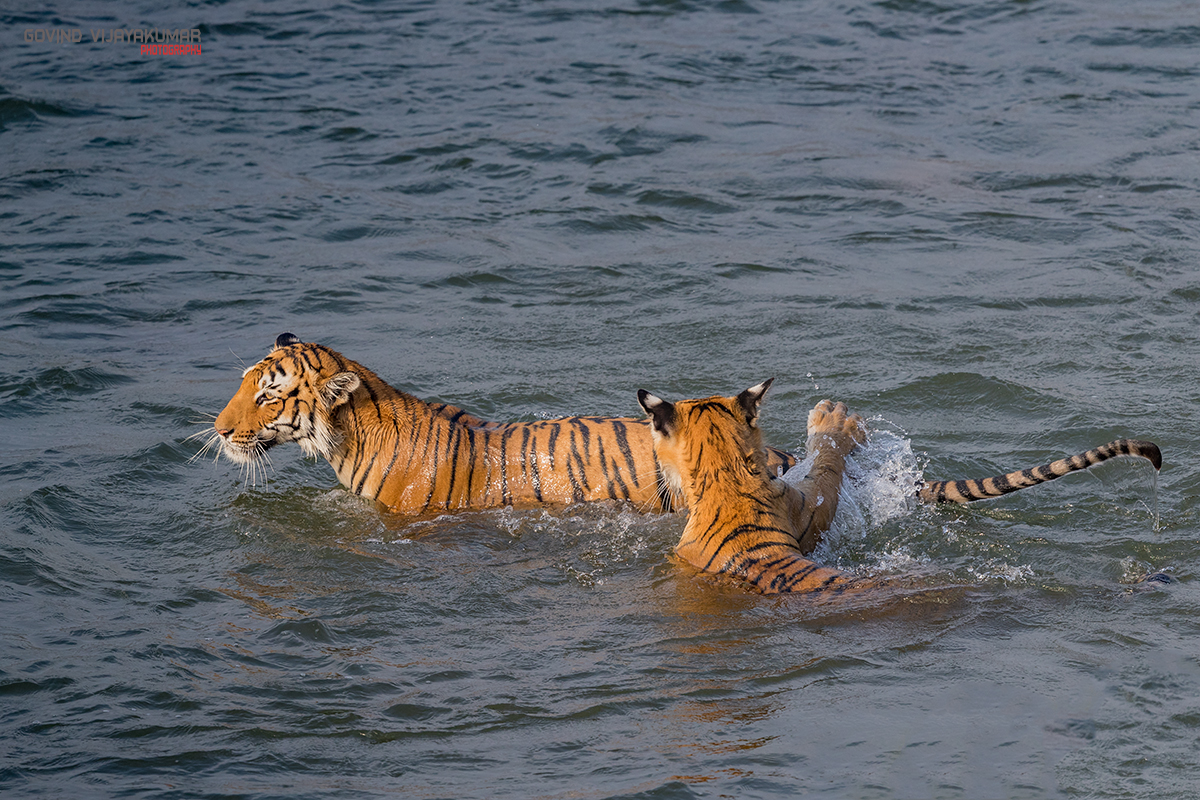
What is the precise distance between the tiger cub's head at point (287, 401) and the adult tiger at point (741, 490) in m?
1.65

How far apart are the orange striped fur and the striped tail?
2.68ft

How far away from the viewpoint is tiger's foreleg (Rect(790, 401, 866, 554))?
5578 millimetres

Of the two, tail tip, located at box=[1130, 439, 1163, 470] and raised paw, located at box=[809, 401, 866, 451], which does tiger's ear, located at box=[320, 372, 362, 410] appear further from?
tail tip, located at box=[1130, 439, 1163, 470]

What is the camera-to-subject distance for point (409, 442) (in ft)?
20.1

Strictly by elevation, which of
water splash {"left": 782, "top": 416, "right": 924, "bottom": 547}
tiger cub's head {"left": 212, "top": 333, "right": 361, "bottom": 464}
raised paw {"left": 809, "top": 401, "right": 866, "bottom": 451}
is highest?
tiger cub's head {"left": 212, "top": 333, "right": 361, "bottom": 464}

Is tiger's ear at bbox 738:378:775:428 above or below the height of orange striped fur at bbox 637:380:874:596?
above

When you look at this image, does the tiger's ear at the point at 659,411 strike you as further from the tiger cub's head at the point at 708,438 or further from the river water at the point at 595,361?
the river water at the point at 595,361

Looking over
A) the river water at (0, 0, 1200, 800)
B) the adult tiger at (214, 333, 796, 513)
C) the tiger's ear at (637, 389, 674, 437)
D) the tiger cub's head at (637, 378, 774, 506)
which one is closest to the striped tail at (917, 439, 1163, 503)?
the river water at (0, 0, 1200, 800)

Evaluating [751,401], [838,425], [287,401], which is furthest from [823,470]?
[287,401]

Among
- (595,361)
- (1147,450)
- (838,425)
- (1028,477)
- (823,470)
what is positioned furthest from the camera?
(595,361)

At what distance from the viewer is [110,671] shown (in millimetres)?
4641

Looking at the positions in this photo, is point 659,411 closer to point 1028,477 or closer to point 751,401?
point 751,401

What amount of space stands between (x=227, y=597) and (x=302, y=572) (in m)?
0.37

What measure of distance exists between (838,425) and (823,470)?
1.28ft
